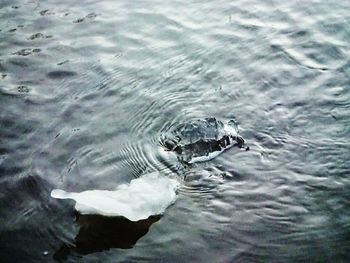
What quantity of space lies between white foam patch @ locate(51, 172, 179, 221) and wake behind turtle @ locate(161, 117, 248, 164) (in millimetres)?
455

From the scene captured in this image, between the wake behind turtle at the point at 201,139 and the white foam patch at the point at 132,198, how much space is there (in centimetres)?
45

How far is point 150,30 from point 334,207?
3.86 metres

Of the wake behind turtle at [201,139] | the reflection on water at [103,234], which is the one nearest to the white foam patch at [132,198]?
the reflection on water at [103,234]

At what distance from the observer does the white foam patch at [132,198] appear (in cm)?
342

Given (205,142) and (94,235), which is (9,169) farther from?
(205,142)

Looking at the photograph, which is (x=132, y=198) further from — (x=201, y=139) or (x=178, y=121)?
(x=178, y=121)

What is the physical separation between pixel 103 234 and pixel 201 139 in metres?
1.44

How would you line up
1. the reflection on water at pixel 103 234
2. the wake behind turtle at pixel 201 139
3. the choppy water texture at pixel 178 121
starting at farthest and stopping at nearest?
the wake behind turtle at pixel 201 139 → the choppy water texture at pixel 178 121 → the reflection on water at pixel 103 234

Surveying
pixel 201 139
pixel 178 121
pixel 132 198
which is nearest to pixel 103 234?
pixel 132 198

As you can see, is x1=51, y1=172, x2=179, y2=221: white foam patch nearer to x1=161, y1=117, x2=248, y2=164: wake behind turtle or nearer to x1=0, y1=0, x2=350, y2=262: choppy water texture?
x1=0, y1=0, x2=350, y2=262: choppy water texture

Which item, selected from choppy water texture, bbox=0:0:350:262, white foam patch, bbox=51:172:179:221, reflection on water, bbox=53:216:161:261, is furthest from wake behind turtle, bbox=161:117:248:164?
reflection on water, bbox=53:216:161:261

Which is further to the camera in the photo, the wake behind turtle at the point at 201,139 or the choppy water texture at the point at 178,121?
the wake behind turtle at the point at 201,139

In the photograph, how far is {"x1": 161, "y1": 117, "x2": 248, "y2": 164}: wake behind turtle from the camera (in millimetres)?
4195

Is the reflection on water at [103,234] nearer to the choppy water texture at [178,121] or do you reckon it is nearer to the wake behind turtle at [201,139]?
the choppy water texture at [178,121]
